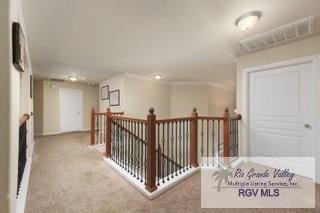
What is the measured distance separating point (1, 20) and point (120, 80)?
4.14 metres

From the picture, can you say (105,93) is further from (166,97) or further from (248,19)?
(248,19)

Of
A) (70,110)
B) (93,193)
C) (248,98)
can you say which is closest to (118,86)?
(70,110)

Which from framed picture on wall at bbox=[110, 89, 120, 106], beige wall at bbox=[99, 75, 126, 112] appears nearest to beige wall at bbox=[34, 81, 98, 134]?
beige wall at bbox=[99, 75, 126, 112]

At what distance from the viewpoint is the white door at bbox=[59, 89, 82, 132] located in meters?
6.23

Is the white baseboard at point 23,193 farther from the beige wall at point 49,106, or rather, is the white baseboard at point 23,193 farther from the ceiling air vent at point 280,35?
the beige wall at point 49,106

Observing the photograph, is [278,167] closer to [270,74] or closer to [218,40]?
[270,74]

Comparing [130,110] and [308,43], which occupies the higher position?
[308,43]

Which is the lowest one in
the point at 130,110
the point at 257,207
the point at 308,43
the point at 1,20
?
the point at 257,207

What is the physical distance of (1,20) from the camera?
36.0 inches

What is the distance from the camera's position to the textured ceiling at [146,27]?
161 centimetres

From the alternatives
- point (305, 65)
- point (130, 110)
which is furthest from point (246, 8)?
point (130, 110)

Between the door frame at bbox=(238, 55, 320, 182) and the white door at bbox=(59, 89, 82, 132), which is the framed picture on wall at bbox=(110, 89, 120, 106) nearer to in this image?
the white door at bbox=(59, 89, 82, 132)

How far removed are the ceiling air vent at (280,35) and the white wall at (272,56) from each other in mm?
165

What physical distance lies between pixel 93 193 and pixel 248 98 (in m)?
3.00
